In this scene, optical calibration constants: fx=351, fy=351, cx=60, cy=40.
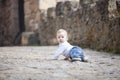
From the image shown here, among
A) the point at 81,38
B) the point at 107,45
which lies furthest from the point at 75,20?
the point at 107,45

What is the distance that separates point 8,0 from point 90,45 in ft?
30.4

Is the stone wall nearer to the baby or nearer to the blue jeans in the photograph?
the baby

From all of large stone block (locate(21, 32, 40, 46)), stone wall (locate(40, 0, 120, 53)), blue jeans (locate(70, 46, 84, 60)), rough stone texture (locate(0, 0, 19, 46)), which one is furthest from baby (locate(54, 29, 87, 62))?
rough stone texture (locate(0, 0, 19, 46))

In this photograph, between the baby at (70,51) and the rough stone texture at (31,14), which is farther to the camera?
the rough stone texture at (31,14)

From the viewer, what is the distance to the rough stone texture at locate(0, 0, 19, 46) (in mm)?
15727

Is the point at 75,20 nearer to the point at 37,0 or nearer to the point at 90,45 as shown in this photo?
the point at 90,45

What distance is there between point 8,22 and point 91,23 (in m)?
9.32

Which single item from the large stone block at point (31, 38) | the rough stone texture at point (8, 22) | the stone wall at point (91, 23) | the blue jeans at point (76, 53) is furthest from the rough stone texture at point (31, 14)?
the blue jeans at point (76, 53)

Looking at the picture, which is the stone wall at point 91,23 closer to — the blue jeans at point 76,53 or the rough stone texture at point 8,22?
the blue jeans at point 76,53

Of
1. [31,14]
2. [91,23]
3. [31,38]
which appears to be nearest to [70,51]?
[91,23]

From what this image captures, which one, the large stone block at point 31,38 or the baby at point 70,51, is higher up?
the baby at point 70,51

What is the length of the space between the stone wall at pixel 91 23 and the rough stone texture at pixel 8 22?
15.9 feet

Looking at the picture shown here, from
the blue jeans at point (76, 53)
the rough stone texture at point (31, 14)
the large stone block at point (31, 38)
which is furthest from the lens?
the rough stone texture at point (31, 14)

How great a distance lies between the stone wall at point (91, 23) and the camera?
598 centimetres
